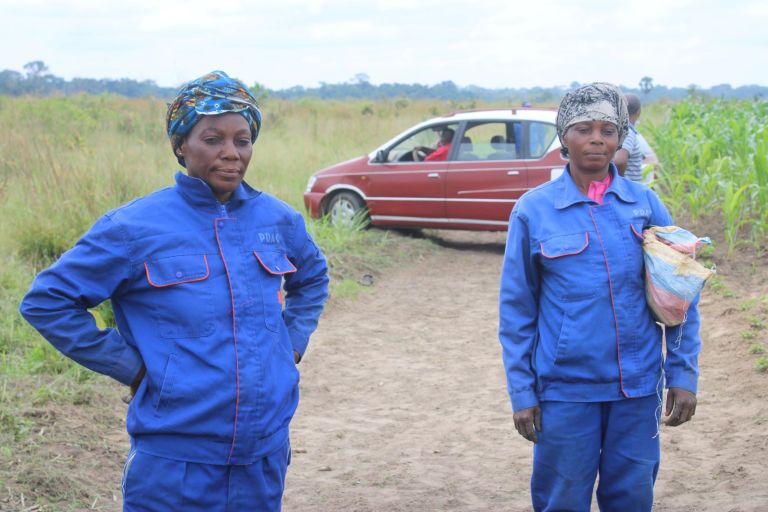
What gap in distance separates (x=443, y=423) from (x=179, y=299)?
12.3 feet

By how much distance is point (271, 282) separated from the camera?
279 cm

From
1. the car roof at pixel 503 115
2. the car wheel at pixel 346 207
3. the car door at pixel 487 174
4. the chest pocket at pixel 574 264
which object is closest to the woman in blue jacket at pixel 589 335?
the chest pocket at pixel 574 264

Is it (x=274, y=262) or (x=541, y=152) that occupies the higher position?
(x=274, y=262)

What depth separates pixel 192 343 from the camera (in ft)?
8.55

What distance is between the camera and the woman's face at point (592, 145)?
3258 mm

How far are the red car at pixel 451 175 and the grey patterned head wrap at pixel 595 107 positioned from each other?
7766 mm

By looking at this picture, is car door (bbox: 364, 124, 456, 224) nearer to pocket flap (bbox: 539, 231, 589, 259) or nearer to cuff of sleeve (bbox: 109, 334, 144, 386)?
pocket flap (bbox: 539, 231, 589, 259)

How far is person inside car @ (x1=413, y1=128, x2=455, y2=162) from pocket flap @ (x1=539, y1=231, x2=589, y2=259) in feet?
29.2

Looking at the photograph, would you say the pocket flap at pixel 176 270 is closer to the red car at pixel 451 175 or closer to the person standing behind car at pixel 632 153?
the person standing behind car at pixel 632 153

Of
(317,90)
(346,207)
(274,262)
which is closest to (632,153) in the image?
(346,207)

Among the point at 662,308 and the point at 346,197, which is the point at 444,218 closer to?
the point at 346,197

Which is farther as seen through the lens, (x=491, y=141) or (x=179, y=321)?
(x=491, y=141)

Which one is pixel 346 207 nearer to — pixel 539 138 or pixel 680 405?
pixel 539 138

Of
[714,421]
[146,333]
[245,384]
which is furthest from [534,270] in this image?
[714,421]
